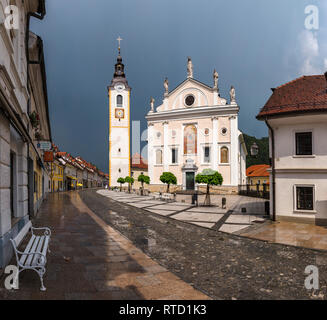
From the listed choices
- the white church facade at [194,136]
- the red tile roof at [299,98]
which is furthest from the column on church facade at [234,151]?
the red tile roof at [299,98]

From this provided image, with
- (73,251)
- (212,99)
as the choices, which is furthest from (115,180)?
(73,251)

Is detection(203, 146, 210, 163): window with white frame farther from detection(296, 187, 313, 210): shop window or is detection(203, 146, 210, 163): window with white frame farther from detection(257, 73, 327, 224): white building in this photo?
detection(296, 187, 313, 210): shop window

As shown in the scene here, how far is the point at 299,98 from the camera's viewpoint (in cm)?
1308

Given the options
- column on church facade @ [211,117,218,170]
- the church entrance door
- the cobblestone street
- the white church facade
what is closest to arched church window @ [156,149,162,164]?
the white church facade

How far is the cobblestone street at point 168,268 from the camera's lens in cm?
460

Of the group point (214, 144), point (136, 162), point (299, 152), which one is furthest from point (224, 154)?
point (136, 162)

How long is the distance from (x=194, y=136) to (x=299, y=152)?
103ft

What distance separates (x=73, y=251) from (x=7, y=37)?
546cm

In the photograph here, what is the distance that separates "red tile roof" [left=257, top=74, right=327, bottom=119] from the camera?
12.4 metres

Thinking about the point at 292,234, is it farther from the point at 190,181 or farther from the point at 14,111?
the point at 190,181

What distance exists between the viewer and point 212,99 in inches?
1714

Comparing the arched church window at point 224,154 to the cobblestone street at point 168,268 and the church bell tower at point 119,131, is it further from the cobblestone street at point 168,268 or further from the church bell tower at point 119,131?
the cobblestone street at point 168,268

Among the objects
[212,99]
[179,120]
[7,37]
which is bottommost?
[7,37]
